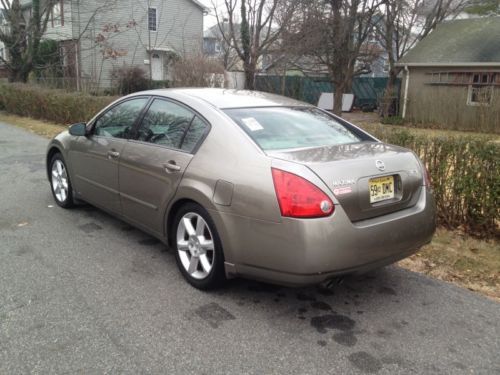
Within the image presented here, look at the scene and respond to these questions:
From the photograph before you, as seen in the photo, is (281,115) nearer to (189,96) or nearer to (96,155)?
(189,96)

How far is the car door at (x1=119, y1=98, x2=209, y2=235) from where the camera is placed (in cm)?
383

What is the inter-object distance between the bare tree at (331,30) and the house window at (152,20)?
13.9 m

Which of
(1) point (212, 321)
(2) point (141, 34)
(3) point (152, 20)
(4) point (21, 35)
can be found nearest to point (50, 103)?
(4) point (21, 35)

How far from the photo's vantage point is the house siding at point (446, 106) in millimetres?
16531

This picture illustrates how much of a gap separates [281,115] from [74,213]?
2.96 metres

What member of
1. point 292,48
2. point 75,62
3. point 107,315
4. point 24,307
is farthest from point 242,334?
point 75,62

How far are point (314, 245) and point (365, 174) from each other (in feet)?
2.15

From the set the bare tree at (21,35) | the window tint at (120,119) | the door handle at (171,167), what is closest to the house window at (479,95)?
the window tint at (120,119)

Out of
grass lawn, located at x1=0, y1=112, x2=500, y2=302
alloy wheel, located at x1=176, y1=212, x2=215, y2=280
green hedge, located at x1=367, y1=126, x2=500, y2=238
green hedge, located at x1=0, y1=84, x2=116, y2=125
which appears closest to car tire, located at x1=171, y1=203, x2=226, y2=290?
alloy wheel, located at x1=176, y1=212, x2=215, y2=280

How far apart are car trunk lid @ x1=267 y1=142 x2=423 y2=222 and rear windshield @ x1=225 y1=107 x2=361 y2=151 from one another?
194 mm

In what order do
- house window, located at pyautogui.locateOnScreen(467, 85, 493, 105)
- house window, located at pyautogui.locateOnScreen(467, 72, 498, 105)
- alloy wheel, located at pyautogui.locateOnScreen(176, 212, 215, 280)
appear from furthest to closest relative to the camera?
house window, located at pyautogui.locateOnScreen(467, 72, 498, 105), house window, located at pyautogui.locateOnScreen(467, 85, 493, 105), alloy wheel, located at pyautogui.locateOnScreen(176, 212, 215, 280)

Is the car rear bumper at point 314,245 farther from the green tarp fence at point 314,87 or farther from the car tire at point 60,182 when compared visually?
the green tarp fence at point 314,87

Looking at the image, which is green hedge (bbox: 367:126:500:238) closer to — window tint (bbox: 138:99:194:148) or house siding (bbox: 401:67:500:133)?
window tint (bbox: 138:99:194:148)

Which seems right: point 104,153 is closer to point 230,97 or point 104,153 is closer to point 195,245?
point 230,97
